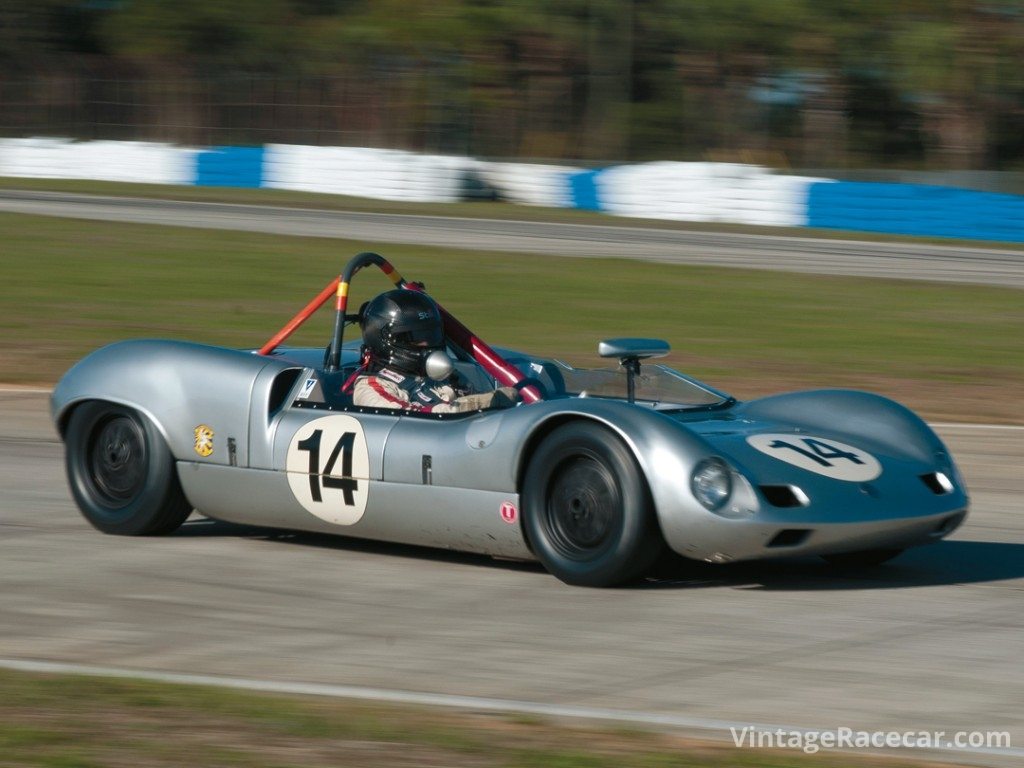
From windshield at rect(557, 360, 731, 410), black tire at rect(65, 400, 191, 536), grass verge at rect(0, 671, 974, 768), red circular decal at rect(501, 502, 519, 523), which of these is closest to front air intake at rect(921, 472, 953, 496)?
windshield at rect(557, 360, 731, 410)

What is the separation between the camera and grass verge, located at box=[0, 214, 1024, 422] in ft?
46.1

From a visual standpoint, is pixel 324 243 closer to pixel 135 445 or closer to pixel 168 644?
pixel 135 445

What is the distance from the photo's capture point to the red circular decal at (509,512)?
6.57 meters

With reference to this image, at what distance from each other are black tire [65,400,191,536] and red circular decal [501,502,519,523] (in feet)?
5.87

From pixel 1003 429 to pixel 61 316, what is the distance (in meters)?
9.55

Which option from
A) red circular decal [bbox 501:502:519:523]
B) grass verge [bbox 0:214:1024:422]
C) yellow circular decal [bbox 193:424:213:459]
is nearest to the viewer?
red circular decal [bbox 501:502:519:523]

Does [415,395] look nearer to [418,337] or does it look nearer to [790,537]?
[418,337]

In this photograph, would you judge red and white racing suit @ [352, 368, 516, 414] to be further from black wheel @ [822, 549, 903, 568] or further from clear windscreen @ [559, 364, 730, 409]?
black wheel @ [822, 549, 903, 568]

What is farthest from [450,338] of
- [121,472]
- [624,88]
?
[624,88]

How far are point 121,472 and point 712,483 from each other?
298cm

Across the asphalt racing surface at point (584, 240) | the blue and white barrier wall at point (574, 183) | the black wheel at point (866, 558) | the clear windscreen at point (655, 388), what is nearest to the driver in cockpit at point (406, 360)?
the clear windscreen at point (655, 388)

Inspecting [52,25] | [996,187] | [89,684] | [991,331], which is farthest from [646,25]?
[89,684]

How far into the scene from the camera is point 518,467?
21.5 feet

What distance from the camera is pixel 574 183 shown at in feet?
112
